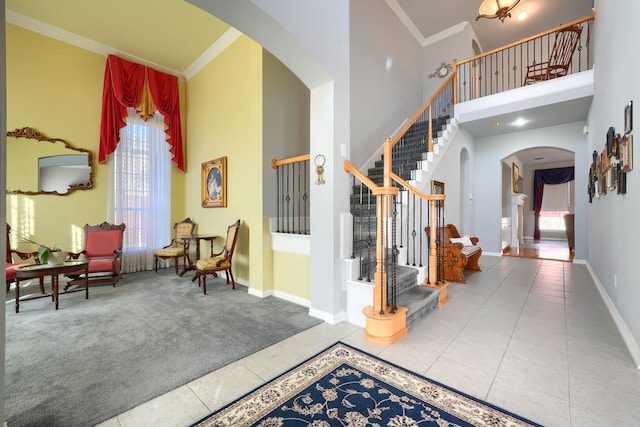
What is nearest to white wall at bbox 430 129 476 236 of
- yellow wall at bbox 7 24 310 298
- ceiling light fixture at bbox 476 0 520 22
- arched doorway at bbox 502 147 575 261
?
ceiling light fixture at bbox 476 0 520 22

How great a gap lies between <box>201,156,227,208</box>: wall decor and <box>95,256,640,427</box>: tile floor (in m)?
3.32

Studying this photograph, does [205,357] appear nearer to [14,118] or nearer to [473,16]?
[14,118]

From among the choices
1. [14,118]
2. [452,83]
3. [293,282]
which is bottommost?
[293,282]

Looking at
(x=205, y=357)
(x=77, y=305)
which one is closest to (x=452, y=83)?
(x=205, y=357)

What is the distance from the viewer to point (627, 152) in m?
2.30

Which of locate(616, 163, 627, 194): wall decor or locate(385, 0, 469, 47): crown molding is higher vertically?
locate(385, 0, 469, 47): crown molding

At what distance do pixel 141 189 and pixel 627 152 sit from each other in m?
7.07

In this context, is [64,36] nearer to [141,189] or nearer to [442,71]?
[141,189]

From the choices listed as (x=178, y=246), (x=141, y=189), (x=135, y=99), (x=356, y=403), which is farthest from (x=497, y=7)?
(x=141, y=189)

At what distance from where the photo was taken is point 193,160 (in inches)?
233

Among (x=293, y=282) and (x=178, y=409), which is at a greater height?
(x=293, y=282)

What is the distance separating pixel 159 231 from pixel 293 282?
3755mm

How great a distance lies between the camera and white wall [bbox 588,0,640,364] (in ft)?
7.22

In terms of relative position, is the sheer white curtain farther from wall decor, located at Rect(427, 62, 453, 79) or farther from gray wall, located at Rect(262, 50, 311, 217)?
wall decor, located at Rect(427, 62, 453, 79)
